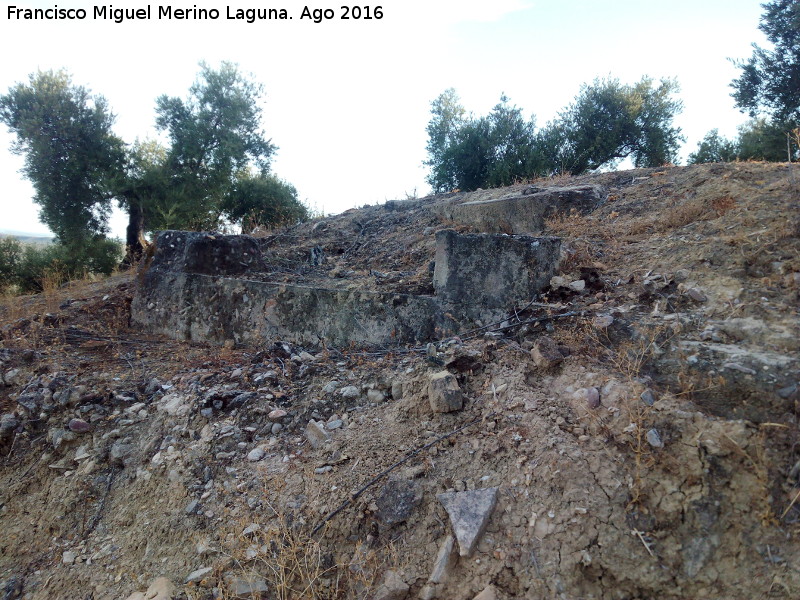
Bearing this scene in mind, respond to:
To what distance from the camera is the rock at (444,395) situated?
2.68m

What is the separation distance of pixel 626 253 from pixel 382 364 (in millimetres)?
2144

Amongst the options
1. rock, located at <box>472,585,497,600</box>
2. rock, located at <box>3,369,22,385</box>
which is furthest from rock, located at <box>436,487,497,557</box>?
rock, located at <box>3,369,22,385</box>

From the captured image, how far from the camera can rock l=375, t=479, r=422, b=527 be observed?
221 centimetres

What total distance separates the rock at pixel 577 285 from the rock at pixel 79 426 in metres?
3.44

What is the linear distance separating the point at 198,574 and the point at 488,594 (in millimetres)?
1306

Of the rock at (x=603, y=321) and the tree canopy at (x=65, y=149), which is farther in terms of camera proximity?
the tree canopy at (x=65, y=149)

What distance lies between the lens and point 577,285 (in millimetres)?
3391

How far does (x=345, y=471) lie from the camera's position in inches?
98.2

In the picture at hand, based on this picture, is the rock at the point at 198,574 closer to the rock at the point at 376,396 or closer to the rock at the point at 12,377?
the rock at the point at 376,396

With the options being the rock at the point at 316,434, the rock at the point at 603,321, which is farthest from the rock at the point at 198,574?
the rock at the point at 603,321

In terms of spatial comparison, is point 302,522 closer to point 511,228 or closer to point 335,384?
point 335,384

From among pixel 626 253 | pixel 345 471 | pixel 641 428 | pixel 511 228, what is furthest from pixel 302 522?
pixel 511 228

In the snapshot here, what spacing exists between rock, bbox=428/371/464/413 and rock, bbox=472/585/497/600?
0.97m

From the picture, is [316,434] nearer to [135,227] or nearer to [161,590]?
[161,590]
